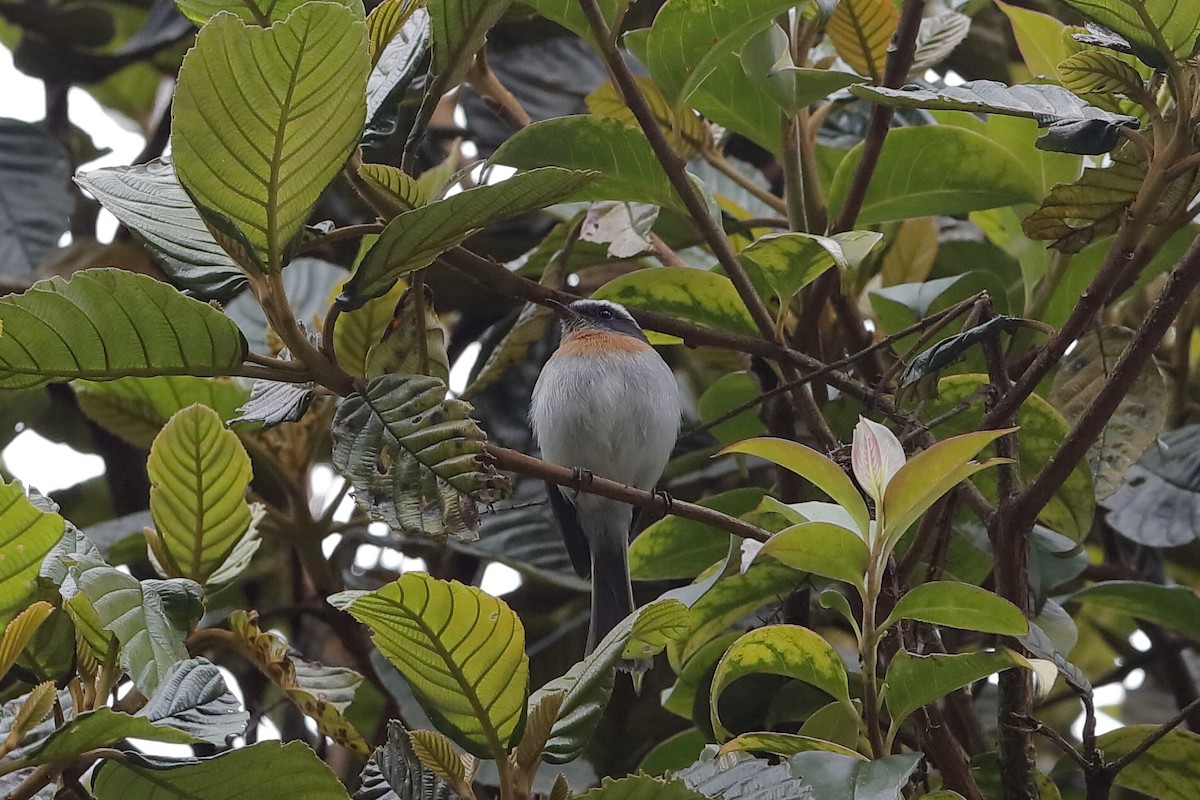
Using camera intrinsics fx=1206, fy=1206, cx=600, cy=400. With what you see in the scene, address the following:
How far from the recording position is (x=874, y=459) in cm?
157

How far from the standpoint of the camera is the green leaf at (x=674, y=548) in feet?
8.02

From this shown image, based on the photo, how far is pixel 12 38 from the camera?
409 cm

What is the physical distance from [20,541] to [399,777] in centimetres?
56

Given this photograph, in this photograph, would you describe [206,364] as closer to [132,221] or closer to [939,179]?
[132,221]

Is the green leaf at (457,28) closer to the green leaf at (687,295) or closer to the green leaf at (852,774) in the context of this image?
the green leaf at (687,295)

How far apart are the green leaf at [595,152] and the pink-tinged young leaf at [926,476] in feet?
2.98

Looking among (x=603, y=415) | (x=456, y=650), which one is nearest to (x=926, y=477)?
(x=456, y=650)

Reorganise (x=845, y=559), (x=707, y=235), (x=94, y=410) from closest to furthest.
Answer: (x=845, y=559) → (x=707, y=235) → (x=94, y=410)

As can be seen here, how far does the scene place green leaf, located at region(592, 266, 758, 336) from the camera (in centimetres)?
240

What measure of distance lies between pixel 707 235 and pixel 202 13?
2.85ft

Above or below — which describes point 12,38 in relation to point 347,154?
below

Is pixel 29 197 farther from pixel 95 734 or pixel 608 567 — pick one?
pixel 95 734

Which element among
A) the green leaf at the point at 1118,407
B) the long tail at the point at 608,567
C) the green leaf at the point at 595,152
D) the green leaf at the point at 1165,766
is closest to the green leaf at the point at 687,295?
the green leaf at the point at 595,152

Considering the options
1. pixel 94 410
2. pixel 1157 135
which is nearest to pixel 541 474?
pixel 1157 135
